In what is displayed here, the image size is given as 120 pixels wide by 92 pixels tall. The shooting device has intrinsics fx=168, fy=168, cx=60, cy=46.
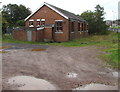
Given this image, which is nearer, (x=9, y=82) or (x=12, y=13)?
(x=9, y=82)

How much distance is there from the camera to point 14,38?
26.7m

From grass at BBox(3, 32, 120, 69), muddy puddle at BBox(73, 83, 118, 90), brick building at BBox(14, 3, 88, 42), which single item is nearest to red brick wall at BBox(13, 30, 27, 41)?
brick building at BBox(14, 3, 88, 42)

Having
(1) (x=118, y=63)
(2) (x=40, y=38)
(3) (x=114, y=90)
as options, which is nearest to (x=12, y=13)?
(2) (x=40, y=38)

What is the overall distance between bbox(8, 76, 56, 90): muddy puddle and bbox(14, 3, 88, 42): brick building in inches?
712

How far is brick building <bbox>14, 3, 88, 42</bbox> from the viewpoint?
25391 mm

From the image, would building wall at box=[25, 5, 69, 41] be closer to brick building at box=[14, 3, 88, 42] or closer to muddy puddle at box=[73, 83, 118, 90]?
brick building at box=[14, 3, 88, 42]

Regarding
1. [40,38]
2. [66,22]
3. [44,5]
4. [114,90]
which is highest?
[44,5]

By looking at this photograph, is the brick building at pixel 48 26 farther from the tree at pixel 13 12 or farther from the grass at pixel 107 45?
the tree at pixel 13 12

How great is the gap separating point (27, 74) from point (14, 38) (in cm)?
2023

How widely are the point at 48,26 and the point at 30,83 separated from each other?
803 inches

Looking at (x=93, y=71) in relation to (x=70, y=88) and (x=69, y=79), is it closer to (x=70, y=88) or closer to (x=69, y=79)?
(x=69, y=79)

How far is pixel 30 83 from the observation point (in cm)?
626

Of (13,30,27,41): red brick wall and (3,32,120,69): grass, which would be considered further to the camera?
(13,30,27,41): red brick wall

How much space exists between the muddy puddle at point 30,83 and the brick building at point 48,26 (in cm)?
1810
